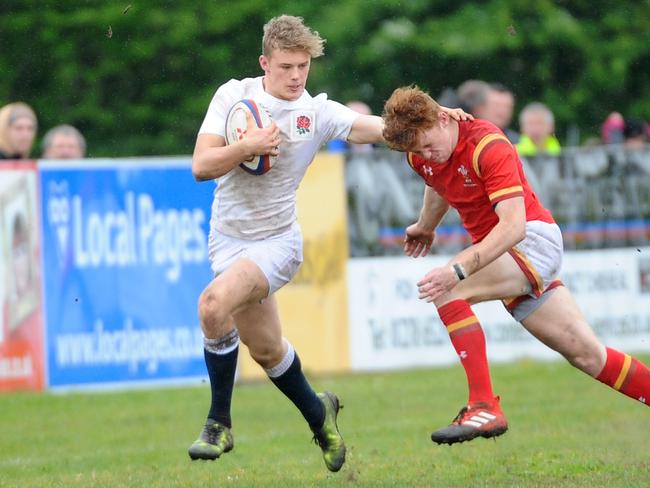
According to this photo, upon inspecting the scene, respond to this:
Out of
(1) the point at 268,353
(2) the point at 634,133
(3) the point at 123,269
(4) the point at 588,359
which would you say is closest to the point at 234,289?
(1) the point at 268,353

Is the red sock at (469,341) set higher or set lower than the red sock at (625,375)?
higher

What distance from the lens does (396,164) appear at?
48.2ft

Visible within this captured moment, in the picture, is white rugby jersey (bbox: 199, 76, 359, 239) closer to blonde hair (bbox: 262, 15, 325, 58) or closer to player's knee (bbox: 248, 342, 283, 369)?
blonde hair (bbox: 262, 15, 325, 58)

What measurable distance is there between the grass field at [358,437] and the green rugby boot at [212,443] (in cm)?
26

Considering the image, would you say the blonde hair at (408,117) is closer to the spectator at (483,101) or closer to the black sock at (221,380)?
the black sock at (221,380)

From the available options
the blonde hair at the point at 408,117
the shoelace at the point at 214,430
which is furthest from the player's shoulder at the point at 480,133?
the shoelace at the point at 214,430

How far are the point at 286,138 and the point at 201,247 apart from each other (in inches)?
228

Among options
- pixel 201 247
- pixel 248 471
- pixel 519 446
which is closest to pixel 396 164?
pixel 201 247

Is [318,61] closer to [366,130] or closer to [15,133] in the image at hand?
[15,133]

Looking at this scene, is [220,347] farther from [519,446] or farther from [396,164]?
[396,164]

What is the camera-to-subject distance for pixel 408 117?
795 cm

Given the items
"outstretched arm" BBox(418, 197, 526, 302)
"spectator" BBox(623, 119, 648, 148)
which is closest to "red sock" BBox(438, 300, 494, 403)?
"outstretched arm" BBox(418, 197, 526, 302)

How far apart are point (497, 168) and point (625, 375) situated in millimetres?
1511

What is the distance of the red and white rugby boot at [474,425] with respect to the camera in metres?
7.81
